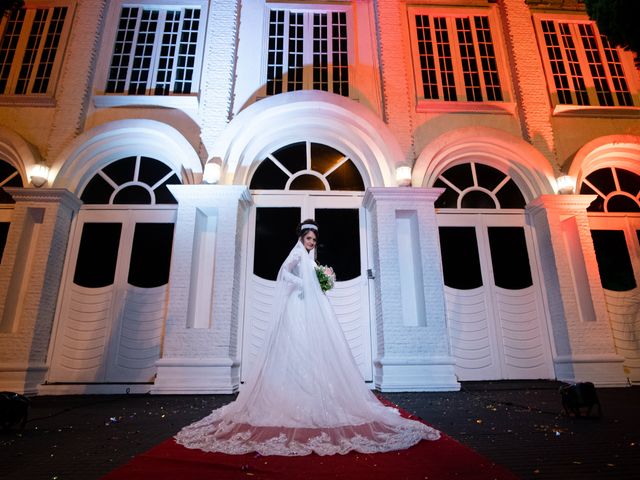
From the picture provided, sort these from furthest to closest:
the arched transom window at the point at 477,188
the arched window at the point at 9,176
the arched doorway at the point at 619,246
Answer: the arched transom window at the point at 477,188 < the arched window at the point at 9,176 < the arched doorway at the point at 619,246

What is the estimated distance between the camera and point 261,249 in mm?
7230

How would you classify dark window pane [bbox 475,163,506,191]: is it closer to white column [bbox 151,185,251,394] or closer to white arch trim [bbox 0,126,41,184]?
white column [bbox 151,185,251,394]

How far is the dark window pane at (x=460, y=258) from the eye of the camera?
7.21 m

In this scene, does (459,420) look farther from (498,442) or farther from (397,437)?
(397,437)

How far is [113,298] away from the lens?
6.86 metres

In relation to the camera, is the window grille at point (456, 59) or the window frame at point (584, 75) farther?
the window grille at point (456, 59)

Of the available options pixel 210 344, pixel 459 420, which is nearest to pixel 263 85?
pixel 210 344

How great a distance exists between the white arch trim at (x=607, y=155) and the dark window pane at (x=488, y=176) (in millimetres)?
1281

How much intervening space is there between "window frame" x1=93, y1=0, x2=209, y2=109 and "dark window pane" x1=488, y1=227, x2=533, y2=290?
675 centimetres

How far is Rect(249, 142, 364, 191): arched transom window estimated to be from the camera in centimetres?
765

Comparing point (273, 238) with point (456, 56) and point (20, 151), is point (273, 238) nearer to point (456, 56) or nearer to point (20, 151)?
point (20, 151)

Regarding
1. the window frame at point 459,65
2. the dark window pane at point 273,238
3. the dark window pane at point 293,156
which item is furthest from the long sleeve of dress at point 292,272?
the window frame at point 459,65

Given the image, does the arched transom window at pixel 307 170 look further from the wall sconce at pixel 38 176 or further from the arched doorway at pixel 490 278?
the wall sconce at pixel 38 176

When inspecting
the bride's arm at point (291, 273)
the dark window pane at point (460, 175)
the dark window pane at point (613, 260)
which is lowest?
the bride's arm at point (291, 273)
